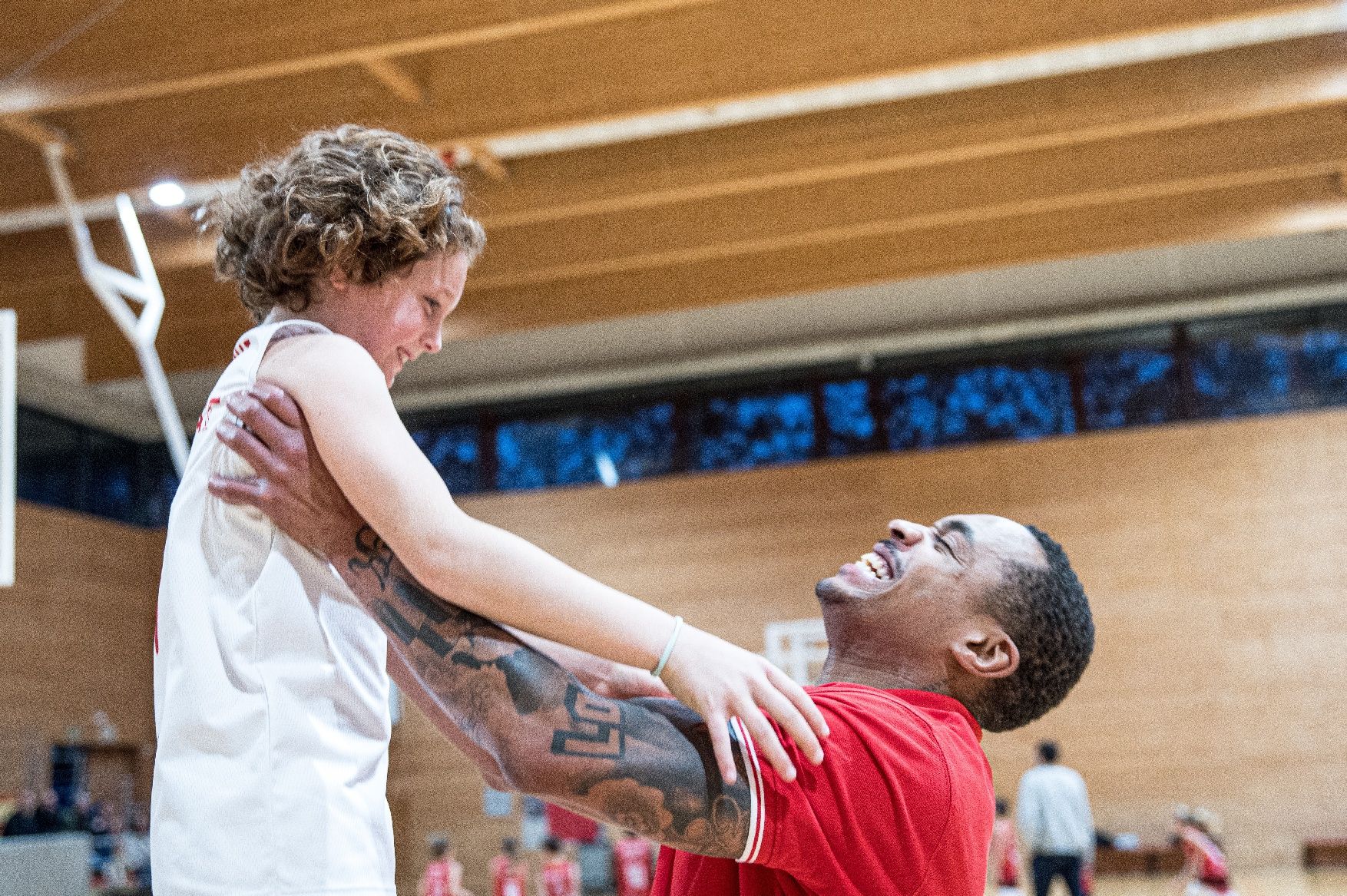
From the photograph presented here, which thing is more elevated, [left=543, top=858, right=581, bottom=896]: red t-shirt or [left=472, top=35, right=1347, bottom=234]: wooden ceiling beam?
[left=472, top=35, right=1347, bottom=234]: wooden ceiling beam

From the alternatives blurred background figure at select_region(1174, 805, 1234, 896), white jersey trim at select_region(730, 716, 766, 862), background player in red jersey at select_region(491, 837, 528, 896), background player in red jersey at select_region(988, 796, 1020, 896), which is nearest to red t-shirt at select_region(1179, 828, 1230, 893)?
blurred background figure at select_region(1174, 805, 1234, 896)

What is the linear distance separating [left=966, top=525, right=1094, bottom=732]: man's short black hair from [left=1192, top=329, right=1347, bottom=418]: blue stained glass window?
15.1 m

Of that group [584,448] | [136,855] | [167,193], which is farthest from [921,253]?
[136,855]

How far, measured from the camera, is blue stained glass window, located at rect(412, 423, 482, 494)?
59.5 ft

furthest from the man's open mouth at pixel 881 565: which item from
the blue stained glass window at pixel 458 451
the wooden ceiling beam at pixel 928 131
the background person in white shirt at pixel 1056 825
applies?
the blue stained glass window at pixel 458 451

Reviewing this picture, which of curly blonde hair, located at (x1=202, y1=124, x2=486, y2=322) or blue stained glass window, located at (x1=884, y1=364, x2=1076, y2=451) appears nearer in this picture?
curly blonde hair, located at (x1=202, y1=124, x2=486, y2=322)

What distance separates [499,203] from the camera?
11078mm

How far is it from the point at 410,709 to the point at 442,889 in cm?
569

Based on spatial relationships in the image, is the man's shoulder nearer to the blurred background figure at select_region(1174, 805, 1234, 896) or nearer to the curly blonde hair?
the curly blonde hair

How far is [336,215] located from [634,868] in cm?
1289

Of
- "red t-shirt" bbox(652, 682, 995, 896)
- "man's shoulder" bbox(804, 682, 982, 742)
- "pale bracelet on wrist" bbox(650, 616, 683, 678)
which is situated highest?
"pale bracelet on wrist" bbox(650, 616, 683, 678)

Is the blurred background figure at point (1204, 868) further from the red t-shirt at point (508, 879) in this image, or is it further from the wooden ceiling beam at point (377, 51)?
the wooden ceiling beam at point (377, 51)

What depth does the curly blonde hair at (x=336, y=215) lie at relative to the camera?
67.3 inches

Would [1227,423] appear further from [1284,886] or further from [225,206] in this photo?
[225,206]
